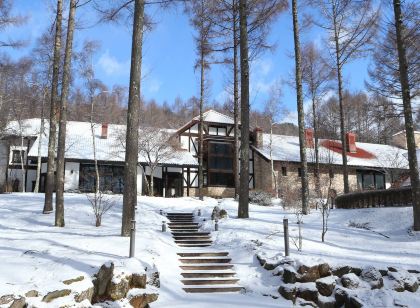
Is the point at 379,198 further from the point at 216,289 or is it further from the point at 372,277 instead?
the point at 216,289

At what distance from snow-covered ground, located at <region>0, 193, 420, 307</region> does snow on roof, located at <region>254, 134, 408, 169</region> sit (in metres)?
19.4

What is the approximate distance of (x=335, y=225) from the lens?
1441cm

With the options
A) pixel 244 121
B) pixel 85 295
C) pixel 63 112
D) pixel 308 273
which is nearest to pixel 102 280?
pixel 85 295

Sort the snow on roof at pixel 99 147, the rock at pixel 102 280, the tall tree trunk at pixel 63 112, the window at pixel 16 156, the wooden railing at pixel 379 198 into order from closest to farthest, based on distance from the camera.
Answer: the rock at pixel 102 280 < the tall tree trunk at pixel 63 112 < the wooden railing at pixel 379 198 < the snow on roof at pixel 99 147 < the window at pixel 16 156

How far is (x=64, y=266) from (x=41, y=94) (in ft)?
82.3

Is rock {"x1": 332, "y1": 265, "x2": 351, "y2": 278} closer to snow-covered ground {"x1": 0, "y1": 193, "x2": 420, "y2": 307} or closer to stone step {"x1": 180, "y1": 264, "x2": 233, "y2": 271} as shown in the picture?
snow-covered ground {"x1": 0, "y1": 193, "x2": 420, "y2": 307}

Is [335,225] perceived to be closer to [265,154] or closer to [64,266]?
[64,266]

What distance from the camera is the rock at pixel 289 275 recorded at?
8367mm

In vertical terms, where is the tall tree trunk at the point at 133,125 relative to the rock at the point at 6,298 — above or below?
above

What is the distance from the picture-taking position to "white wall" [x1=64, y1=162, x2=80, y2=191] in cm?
3009

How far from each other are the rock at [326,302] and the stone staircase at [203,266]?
1726 millimetres

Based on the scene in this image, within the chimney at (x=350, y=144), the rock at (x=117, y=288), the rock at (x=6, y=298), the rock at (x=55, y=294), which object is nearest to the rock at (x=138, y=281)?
the rock at (x=117, y=288)

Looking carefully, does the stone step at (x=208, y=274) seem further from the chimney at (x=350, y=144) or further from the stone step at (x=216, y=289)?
the chimney at (x=350, y=144)

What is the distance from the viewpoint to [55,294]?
20.4 ft
